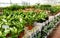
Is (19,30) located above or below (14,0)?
above

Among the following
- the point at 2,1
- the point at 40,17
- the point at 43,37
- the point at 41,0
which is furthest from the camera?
the point at 41,0

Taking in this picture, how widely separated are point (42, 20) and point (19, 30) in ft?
10.0

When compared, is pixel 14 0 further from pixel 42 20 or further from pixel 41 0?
pixel 42 20

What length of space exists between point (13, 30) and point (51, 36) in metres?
3.53

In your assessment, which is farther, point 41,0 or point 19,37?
point 41,0

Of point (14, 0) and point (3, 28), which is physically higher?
point (3, 28)

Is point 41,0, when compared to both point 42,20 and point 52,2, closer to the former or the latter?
point 52,2

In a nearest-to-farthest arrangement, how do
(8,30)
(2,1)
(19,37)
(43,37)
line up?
1. (8,30)
2. (19,37)
3. (43,37)
4. (2,1)

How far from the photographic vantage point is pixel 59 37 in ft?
22.6

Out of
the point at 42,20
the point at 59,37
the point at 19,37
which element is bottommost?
the point at 59,37

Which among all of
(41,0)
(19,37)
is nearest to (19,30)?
(19,37)

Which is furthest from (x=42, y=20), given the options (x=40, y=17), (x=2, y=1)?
(x=2, y=1)

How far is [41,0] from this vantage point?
24891 mm

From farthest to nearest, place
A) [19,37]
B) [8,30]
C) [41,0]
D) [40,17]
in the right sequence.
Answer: [41,0], [40,17], [19,37], [8,30]
